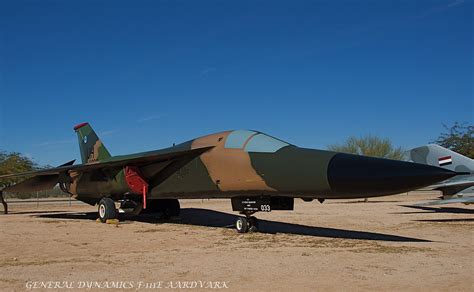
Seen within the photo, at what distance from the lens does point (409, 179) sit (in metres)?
7.59

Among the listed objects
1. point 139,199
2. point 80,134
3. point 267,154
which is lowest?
point 139,199

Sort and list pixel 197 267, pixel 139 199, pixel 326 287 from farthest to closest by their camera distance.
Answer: pixel 139 199 < pixel 197 267 < pixel 326 287

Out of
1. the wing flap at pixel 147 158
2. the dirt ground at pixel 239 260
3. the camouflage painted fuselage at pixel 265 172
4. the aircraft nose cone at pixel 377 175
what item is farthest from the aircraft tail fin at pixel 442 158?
the aircraft nose cone at pixel 377 175

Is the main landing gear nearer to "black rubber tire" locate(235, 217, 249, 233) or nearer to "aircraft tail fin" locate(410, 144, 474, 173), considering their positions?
"black rubber tire" locate(235, 217, 249, 233)

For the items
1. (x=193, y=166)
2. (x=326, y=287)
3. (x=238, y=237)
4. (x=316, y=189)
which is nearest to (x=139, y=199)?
(x=193, y=166)

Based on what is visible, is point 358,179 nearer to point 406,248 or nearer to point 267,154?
point 406,248

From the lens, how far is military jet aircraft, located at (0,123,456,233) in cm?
805

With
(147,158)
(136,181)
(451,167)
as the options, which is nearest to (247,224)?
(147,158)

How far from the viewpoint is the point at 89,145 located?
19344mm

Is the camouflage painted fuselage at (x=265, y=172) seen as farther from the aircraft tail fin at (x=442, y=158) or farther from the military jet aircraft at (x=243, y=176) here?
the aircraft tail fin at (x=442, y=158)

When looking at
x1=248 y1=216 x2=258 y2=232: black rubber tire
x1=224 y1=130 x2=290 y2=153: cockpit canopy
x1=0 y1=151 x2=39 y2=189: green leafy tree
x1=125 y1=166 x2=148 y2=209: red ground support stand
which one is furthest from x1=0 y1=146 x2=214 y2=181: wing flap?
x1=0 y1=151 x2=39 y2=189: green leafy tree

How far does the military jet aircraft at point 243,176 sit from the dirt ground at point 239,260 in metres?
0.97

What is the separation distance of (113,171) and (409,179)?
1027 cm

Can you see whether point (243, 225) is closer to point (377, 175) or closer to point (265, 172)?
point (265, 172)
